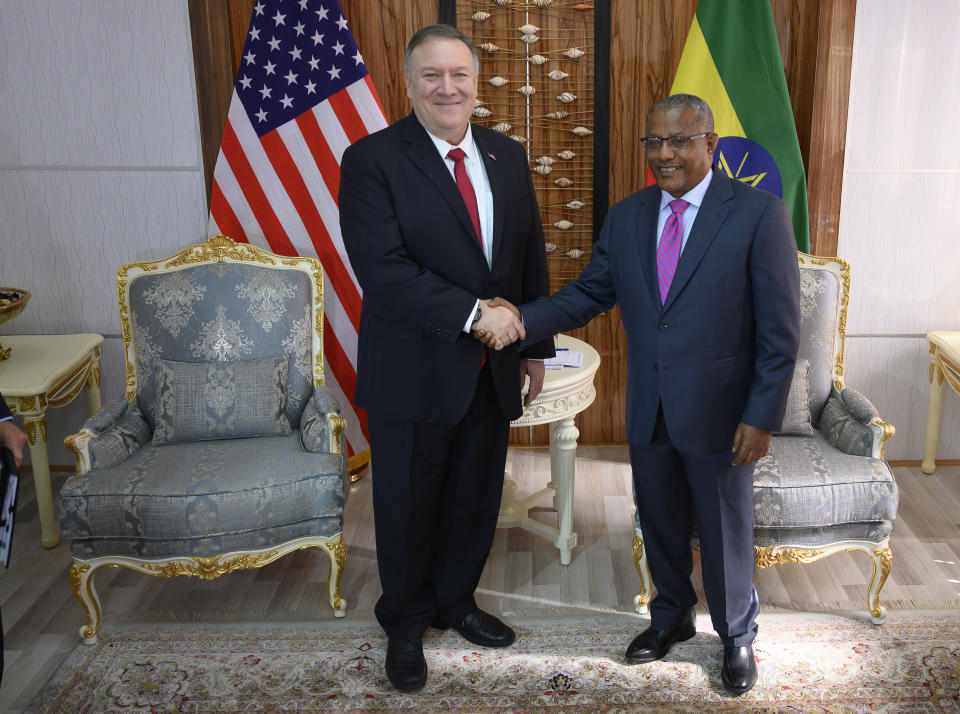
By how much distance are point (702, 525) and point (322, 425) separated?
50.5 inches

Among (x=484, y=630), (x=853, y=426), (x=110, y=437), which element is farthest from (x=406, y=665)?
(x=853, y=426)

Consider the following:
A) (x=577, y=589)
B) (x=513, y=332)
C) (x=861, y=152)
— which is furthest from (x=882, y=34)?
(x=577, y=589)

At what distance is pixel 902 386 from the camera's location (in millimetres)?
3871

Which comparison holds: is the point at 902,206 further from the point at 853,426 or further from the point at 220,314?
the point at 220,314

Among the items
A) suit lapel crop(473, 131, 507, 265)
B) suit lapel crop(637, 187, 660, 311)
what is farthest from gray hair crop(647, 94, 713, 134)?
suit lapel crop(473, 131, 507, 265)

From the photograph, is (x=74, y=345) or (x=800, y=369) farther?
(x=74, y=345)

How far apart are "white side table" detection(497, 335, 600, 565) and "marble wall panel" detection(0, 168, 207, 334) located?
71.1 inches

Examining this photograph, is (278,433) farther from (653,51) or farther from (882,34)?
(882,34)

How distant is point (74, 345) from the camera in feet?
11.7

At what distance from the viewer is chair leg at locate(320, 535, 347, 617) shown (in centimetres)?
272

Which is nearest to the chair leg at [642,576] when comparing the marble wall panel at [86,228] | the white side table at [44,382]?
the white side table at [44,382]

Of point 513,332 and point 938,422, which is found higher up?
point 513,332

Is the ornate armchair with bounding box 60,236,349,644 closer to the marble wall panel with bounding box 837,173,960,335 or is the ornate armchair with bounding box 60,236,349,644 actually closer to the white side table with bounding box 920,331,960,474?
the marble wall panel with bounding box 837,173,960,335

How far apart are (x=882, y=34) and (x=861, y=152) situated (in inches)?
18.4
